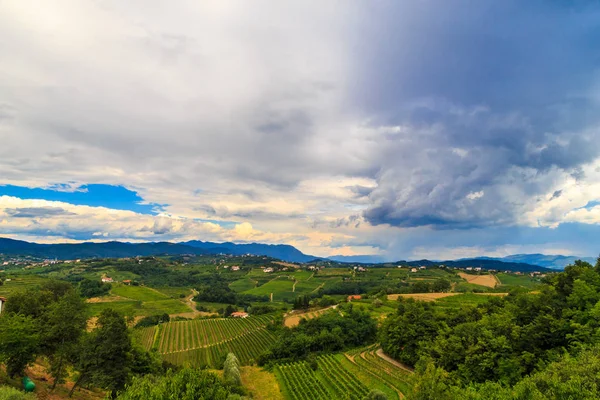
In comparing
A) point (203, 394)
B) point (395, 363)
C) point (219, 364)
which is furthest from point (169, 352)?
point (203, 394)

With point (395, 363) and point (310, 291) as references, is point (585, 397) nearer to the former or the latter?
point (395, 363)

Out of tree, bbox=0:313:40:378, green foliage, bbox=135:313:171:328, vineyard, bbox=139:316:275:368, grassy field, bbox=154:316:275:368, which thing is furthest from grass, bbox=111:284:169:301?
tree, bbox=0:313:40:378

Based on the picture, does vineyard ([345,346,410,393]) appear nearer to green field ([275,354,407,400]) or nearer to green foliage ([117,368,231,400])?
green field ([275,354,407,400])

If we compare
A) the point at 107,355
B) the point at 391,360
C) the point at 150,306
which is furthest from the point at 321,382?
the point at 150,306

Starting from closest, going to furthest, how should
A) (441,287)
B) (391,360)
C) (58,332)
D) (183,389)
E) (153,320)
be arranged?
(183,389)
(58,332)
(391,360)
(153,320)
(441,287)

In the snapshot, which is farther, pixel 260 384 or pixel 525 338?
pixel 260 384

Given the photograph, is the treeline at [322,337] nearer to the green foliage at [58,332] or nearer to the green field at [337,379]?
the green field at [337,379]

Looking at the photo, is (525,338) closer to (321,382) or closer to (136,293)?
(321,382)
